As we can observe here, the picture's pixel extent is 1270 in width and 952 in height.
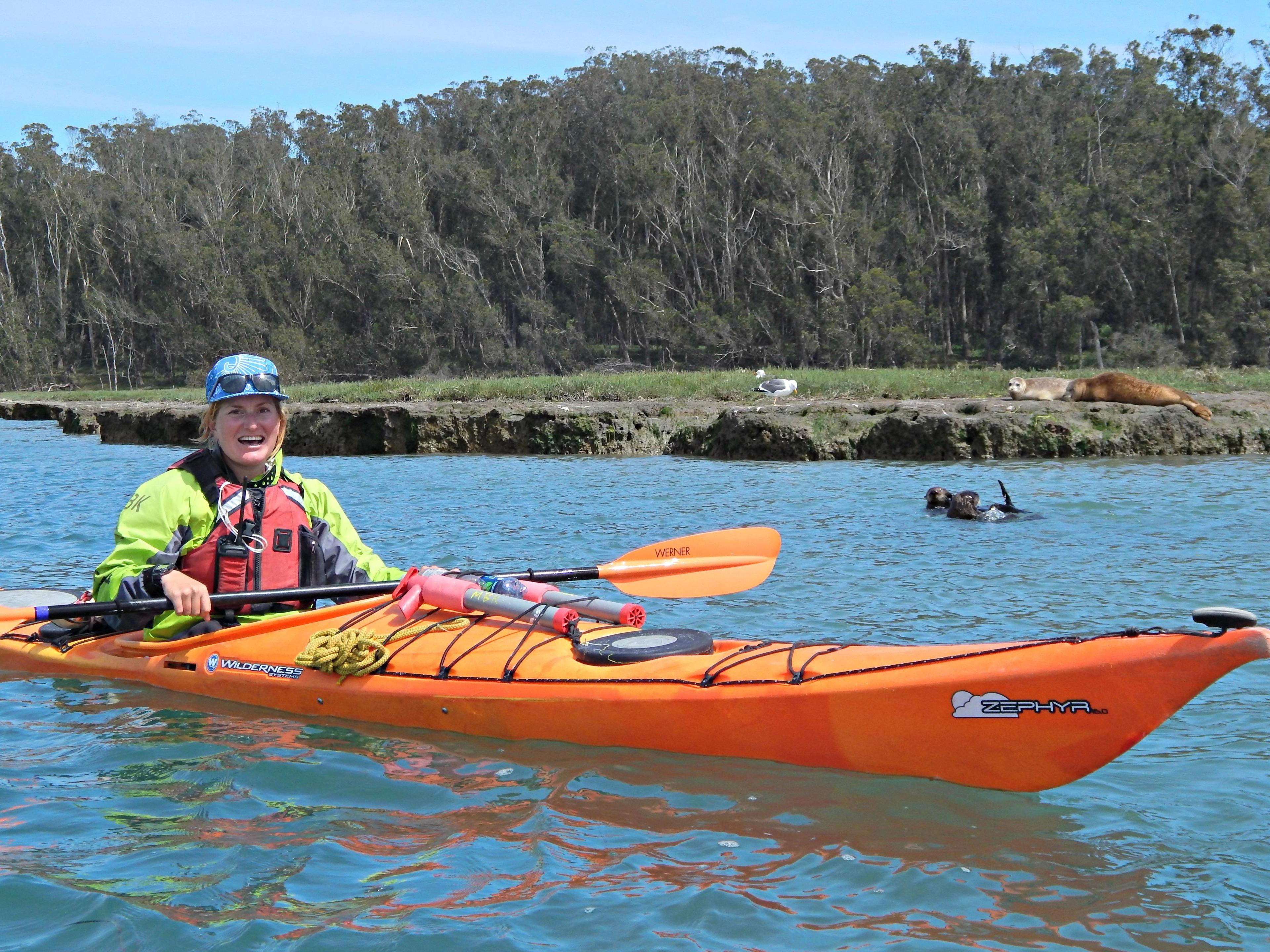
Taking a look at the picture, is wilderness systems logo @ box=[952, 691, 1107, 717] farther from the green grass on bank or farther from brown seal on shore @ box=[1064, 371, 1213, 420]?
the green grass on bank

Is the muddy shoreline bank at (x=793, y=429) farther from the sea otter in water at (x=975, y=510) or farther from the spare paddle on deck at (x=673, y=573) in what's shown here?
the spare paddle on deck at (x=673, y=573)

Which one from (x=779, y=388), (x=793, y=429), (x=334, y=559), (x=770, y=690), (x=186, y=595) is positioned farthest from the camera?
(x=779, y=388)

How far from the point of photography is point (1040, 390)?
14.7m

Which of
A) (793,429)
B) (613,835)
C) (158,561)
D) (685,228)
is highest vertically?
(685,228)

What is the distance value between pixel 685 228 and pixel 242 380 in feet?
124

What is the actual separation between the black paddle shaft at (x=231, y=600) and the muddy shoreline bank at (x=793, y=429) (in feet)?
31.9

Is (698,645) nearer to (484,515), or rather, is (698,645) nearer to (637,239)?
(484,515)

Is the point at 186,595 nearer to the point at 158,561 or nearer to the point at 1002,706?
the point at 158,561

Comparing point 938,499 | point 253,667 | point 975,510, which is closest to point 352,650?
point 253,667

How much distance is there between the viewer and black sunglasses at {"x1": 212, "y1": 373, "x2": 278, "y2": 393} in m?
4.25

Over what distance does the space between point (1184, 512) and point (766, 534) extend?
15.4 ft

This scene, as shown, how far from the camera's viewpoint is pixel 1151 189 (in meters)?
32.5

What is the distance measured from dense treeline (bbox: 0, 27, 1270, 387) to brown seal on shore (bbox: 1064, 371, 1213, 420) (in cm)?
1718

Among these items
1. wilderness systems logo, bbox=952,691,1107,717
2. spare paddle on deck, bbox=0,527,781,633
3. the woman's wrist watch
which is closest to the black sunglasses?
the woman's wrist watch
